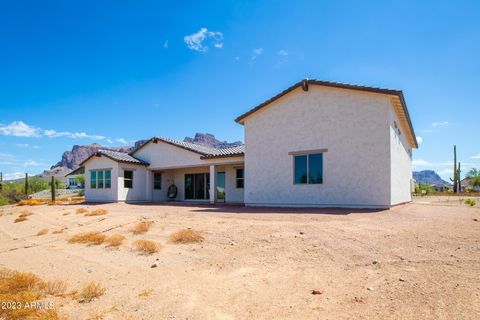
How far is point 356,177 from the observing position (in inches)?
527

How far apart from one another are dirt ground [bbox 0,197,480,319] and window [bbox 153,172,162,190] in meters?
15.8

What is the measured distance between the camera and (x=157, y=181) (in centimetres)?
2547

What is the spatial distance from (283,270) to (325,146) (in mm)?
9580

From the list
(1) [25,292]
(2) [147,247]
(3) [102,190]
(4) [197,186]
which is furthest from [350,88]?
(3) [102,190]

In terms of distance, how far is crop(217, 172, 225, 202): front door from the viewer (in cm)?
2148

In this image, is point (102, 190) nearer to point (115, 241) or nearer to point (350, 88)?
point (115, 241)

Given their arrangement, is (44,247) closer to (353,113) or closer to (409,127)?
(353,113)

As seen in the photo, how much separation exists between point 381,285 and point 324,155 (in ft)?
32.9

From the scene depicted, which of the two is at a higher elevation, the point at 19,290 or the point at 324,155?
the point at 324,155

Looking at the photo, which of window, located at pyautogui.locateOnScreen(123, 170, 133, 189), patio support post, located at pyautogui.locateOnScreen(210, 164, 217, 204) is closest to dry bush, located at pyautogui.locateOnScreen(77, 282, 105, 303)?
patio support post, located at pyautogui.locateOnScreen(210, 164, 217, 204)

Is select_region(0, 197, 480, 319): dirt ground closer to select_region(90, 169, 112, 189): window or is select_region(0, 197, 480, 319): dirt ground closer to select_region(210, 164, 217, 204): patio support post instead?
select_region(210, 164, 217, 204): patio support post

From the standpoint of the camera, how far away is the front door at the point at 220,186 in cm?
2148

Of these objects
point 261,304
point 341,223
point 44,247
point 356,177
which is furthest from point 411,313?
point 356,177

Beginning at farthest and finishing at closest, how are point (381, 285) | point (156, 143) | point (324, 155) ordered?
1. point (156, 143)
2. point (324, 155)
3. point (381, 285)
